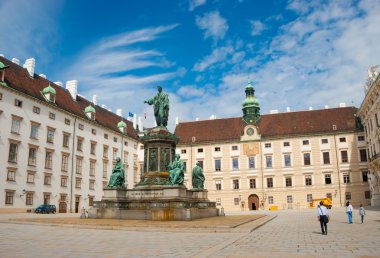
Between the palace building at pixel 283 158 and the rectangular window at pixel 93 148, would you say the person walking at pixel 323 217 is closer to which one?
the rectangular window at pixel 93 148

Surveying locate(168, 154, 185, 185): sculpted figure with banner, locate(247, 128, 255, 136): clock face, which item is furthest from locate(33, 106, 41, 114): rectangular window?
locate(247, 128, 255, 136): clock face

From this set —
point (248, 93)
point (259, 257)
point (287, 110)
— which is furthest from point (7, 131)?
point (287, 110)

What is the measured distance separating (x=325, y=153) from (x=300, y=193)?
7660 millimetres

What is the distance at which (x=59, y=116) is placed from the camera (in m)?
47.8

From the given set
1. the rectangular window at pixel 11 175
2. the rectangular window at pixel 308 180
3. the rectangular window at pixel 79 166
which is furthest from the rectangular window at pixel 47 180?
the rectangular window at pixel 308 180

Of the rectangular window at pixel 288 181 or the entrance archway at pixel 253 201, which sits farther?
the entrance archway at pixel 253 201

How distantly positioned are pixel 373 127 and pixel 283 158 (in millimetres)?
15863

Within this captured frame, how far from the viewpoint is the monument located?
20.4m

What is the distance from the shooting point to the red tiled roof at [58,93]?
4275 centimetres

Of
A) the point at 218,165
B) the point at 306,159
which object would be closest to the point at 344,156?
the point at 306,159

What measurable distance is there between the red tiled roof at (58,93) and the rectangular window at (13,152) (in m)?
6.50

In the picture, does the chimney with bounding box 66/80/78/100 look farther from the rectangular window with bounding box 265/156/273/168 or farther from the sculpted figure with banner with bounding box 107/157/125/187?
the sculpted figure with banner with bounding box 107/157/125/187

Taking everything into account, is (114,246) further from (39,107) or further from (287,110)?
(287,110)

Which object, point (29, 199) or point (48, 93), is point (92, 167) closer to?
point (48, 93)
